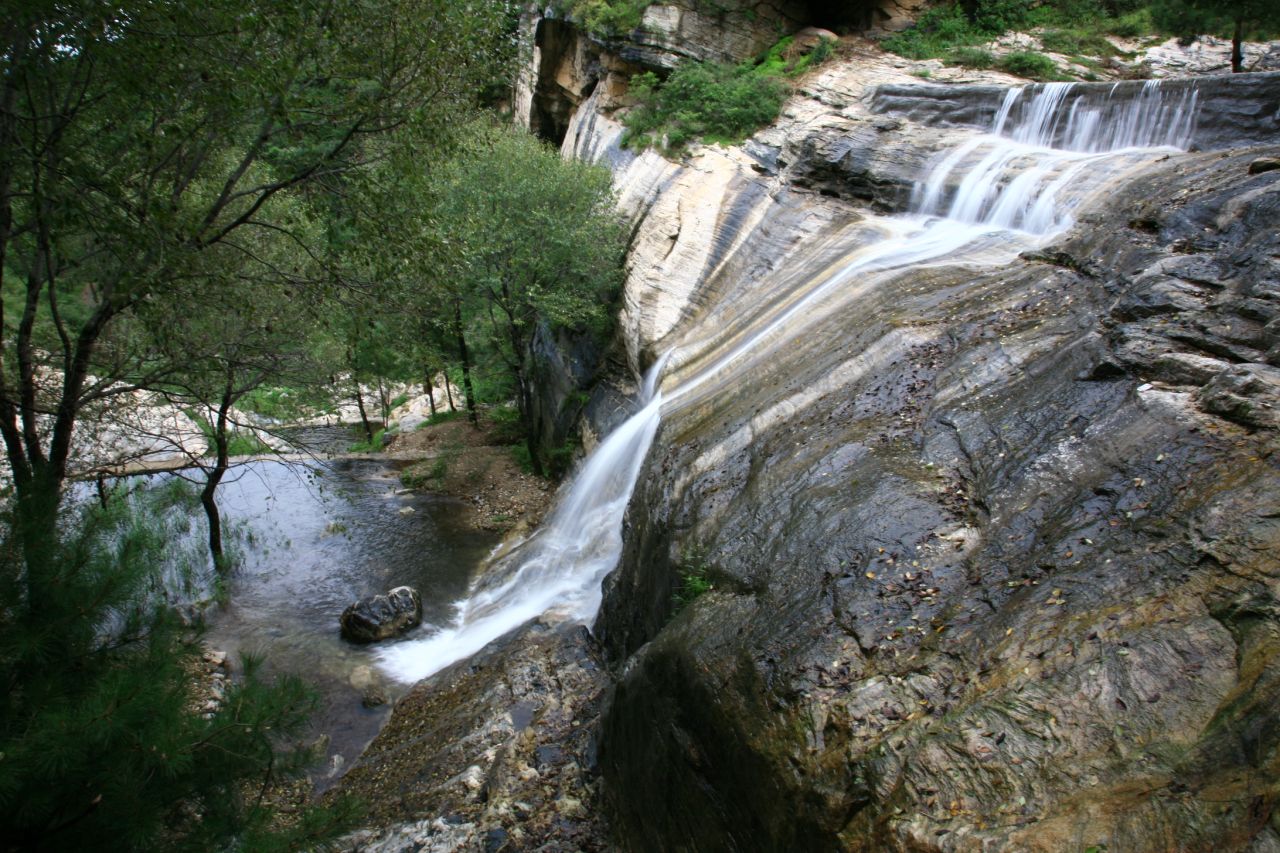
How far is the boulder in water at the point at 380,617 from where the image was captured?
12.0 m

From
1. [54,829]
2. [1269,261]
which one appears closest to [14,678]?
[54,829]

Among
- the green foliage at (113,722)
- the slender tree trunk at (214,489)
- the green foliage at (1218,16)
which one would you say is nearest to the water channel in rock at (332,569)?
the slender tree trunk at (214,489)

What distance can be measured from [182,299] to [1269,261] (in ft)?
32.2

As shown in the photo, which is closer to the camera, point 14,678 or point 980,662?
point 14,678

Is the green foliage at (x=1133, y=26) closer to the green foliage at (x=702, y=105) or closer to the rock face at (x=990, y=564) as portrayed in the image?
the green foliage at (x=702, y=105)

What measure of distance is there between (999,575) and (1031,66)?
52.1ft

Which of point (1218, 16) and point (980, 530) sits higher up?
point (1218, 16)

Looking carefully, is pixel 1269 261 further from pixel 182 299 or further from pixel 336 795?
pixel 336 795

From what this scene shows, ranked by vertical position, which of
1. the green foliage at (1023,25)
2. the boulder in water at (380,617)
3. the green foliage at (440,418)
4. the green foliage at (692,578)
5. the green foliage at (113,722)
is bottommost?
the boulder in water at (380,617)

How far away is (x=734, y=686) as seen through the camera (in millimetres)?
5203

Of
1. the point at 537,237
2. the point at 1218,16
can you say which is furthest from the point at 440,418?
the point at 1218,16

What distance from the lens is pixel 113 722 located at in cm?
374

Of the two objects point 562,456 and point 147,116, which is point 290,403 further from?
point 147,116

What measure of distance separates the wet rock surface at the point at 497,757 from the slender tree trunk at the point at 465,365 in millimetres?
12424
